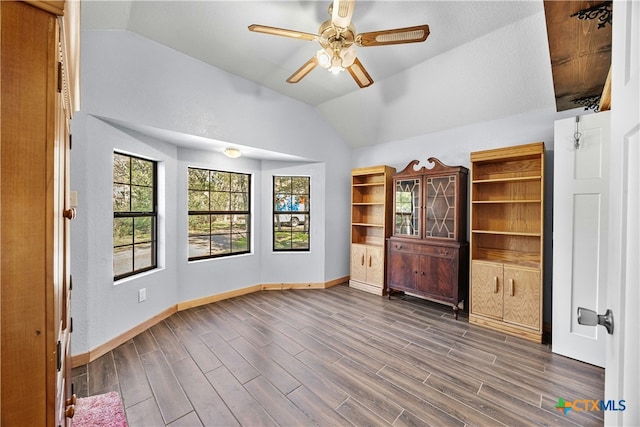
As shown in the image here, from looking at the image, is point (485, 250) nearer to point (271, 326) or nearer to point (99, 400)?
point (271, 326)

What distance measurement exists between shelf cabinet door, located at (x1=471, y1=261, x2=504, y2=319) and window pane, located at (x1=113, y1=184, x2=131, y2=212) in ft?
13.4

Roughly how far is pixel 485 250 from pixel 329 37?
318cm

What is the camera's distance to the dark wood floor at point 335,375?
179 cm

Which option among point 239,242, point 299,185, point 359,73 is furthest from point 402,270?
point 359,73

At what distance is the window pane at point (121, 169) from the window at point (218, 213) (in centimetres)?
84

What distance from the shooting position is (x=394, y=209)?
4.17 meters

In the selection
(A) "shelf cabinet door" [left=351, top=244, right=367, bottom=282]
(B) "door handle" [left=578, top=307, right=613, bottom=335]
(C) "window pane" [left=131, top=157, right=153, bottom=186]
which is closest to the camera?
(B) "door handle" [left=578, top=307, right=613, bottom=335]

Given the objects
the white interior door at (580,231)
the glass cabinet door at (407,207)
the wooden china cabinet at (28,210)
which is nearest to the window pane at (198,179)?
the glass cabinet door at (407,207)

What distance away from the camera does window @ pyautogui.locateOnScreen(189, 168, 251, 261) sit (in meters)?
3.77

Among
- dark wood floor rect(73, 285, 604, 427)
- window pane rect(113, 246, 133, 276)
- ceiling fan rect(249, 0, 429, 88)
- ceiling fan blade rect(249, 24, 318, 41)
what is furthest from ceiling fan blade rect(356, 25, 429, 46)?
window pane rect(113, 246, 133, 276)

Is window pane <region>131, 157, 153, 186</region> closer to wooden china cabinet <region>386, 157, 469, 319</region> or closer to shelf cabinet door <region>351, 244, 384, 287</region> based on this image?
shelf cabinet door <region>351, 244, 384, 287</region>

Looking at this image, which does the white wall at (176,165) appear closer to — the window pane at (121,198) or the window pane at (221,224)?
the window pane at (121,198)

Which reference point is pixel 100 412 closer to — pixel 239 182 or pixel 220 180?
pixel 220 180

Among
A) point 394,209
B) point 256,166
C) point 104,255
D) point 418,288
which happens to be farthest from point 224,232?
point 418,288
